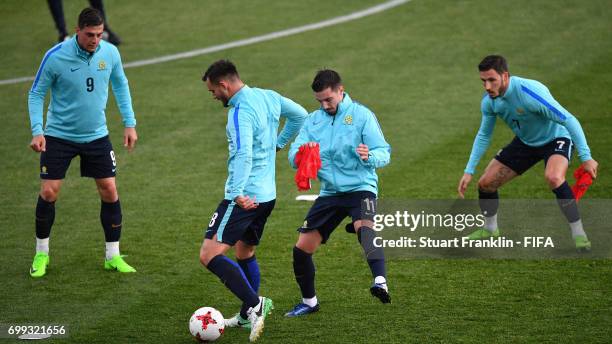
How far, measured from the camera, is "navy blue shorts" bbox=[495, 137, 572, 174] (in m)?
10.8

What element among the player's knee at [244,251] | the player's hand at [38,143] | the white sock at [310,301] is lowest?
the white sock at [310,301]

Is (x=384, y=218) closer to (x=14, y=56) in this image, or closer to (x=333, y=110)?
(x=333, y=110)

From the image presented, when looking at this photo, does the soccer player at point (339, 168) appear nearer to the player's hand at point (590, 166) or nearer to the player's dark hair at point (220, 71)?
the player's dark hair at point (220, 71)

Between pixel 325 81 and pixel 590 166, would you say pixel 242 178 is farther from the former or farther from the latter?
pixel 590 166

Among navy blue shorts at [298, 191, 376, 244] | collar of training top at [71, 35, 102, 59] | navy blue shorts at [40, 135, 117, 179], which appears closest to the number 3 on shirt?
collar of training top at [71, 35, 102, 59]

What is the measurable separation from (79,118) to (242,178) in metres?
2.84

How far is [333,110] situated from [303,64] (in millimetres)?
11314

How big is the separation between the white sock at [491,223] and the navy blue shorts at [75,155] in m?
4.43

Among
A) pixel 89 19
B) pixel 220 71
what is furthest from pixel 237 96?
pixel 89 19

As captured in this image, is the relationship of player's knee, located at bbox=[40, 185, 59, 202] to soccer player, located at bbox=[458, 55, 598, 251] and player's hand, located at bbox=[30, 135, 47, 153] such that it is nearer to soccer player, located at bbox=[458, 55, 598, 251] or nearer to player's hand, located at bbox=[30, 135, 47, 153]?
player's hand, located at bbox=[30, 135, 47, 153]

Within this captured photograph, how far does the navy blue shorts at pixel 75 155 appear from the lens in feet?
33.6

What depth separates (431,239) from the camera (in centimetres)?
1132

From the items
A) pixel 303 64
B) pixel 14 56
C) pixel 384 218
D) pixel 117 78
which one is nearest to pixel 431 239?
pixel 384 218

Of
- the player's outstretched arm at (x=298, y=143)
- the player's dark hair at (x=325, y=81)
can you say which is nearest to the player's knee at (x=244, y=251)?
the player's outstretched arm at (x=298, y=143)
